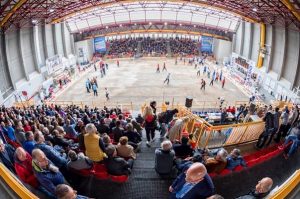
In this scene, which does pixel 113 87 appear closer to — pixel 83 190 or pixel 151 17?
pixel 151 17

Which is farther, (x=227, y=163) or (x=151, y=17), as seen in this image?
(x=151, y=17)

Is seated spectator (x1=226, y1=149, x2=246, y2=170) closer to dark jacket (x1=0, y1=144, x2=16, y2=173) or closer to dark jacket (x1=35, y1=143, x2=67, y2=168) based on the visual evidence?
dark jacket (x1=35, y1=143, x2=67, y2=168)

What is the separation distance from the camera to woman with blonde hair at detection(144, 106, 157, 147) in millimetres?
7805

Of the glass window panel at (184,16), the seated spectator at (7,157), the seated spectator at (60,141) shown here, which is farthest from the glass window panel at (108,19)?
the seated spectator at (7,157)

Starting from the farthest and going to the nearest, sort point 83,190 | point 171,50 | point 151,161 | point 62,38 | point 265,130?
point 171,50
point 62,38
point 265,130
point 151,161
point 83,190

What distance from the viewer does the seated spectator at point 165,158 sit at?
490 cm

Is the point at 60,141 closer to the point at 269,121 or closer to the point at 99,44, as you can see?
the point at 269,121

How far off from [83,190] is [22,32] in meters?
24.8

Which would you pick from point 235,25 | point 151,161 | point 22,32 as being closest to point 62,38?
point 22,32

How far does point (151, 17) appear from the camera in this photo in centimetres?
3938

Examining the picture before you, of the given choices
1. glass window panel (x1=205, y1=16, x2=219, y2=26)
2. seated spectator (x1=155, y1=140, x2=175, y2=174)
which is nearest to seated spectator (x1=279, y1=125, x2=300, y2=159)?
seated spectator (x1=155, y1=140, x2=175, y2=174)

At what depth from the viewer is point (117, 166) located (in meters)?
5.11

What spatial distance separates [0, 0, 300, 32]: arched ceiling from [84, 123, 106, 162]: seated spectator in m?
18.1

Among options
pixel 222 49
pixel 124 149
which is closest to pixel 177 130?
pixel 124 149
